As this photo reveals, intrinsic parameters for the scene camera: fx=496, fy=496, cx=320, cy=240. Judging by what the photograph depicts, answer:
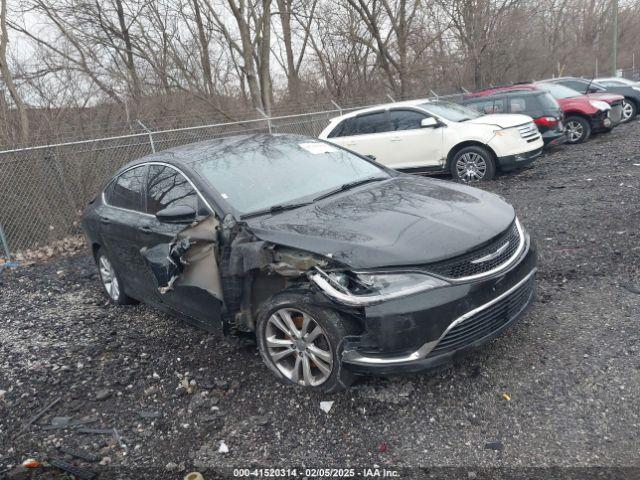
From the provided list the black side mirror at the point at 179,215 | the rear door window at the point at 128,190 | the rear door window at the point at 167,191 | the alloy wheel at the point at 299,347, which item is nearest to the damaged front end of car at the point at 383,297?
the alloy wheel at the point at 299,347

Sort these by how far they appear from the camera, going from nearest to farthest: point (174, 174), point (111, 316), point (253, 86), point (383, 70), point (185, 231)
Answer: point (185, 231), point (174, 174), point (111, 316), point (253, 86), point (383, 70)

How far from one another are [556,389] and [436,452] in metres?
0.89

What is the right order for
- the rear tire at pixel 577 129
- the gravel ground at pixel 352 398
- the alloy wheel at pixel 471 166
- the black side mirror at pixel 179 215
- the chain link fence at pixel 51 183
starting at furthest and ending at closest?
1. the rear tire at pixel 577 129
2. the alloy wheel at pixel 471 166
3. the chain link fence at pixel 51 183
4. the black side mirror at pixel 179 215
5. the gravel ground at pixel 352 398

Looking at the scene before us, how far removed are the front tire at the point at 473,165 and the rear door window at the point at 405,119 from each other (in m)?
0.98

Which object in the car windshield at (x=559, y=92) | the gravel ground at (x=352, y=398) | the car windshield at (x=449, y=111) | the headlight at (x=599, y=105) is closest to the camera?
the gravel ground at (x=352, y=398)

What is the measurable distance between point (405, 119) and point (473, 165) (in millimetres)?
1559

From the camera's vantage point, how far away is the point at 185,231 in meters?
3.70

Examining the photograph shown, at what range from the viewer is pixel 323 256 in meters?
2.97

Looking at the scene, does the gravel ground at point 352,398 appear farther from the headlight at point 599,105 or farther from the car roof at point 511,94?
the headlight at point 599,105

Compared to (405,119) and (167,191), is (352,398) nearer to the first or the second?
(167,191)

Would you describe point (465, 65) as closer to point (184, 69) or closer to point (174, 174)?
point (184, 69)

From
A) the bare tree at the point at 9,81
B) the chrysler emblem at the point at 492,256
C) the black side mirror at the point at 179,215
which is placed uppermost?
the bare tree at the point at 9,81

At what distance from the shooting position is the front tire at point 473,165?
868 centimetres

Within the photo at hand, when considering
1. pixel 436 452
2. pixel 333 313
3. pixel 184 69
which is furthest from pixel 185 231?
pixel 184 69
